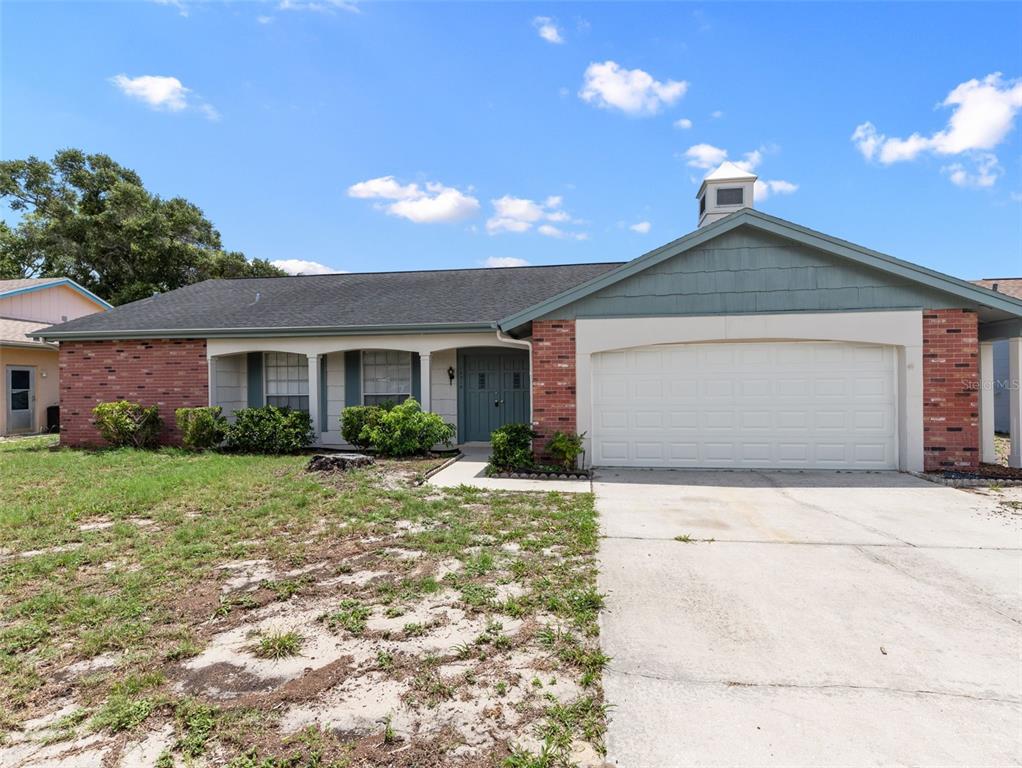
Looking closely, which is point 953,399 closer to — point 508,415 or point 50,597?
point 508,415

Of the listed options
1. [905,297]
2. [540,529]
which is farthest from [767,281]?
[540,529]

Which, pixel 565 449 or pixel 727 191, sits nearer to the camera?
pixel 565 449

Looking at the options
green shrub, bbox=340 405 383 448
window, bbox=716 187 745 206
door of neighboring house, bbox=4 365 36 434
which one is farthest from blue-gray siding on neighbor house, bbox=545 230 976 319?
door of neighboring house, bbox=4 365 36 434

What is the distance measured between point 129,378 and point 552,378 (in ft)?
31.9

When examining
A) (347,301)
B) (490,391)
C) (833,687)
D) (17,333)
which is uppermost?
(347,301)

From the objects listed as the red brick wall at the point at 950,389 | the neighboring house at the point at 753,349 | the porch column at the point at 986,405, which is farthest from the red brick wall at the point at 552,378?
the porch column at the point at 986,405

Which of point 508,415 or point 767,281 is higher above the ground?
point 767,281

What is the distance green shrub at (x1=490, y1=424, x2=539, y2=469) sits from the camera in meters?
8.52

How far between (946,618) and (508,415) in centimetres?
894

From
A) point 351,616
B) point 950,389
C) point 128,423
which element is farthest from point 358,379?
point 950,389

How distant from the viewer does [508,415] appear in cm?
1182

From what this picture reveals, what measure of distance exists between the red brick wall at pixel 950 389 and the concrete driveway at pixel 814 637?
247 cm

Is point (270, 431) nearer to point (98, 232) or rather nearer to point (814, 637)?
point (814, 637)

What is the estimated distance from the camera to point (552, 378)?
8875mm
